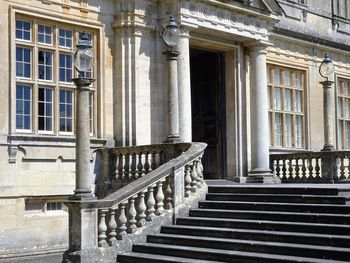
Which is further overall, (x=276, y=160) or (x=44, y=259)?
(x=276, y=160)

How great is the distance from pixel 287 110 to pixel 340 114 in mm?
2872

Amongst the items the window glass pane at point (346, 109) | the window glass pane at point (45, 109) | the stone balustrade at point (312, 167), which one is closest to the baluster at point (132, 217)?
the window glass pane at point (45, 109)

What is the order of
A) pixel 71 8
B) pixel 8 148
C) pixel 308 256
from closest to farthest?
pixel 308 256 < pixel 8 148 < pixel 71 8

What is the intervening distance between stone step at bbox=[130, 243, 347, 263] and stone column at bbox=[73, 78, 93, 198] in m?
1.45

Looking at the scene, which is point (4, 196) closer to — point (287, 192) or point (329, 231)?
point (287, 192)

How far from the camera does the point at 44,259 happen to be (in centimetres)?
1260

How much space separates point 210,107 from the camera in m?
18.1

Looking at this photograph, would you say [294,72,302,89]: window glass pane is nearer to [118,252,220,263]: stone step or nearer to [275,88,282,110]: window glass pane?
[275,88,282,110]: window glass pane

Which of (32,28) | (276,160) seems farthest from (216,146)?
(32,28)

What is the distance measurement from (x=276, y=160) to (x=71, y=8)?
24.8 ft

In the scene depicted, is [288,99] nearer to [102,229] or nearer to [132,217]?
[132,217]

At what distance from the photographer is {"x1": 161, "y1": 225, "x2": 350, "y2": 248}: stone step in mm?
9555

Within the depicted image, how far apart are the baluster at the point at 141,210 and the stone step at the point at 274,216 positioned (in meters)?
1.15

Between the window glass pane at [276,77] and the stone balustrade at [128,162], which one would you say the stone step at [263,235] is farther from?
the window glass pane at [276,77]
